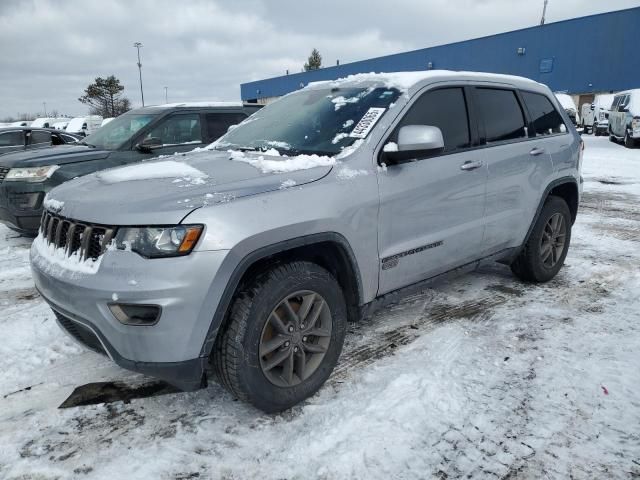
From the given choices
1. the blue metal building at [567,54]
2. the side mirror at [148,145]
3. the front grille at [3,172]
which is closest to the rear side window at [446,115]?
the side mirror at [148,145]

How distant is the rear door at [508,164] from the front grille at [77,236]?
2.63 meters

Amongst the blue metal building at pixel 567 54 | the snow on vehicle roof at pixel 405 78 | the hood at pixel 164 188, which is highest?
the blue metal building at pixel 567 54

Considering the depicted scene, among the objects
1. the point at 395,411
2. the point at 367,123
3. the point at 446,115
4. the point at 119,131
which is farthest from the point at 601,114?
the point at 395,411

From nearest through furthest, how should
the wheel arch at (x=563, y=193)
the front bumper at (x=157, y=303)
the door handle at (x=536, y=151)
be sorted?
the front bumper at (x=157, y=303), the door handle at (x=536, y=151), the wheel arch at (x=563, y=193)

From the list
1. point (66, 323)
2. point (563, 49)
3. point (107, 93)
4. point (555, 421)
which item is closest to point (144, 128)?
point (66, 323)

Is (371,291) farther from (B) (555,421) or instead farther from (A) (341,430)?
(B) (555,421)

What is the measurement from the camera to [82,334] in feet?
8.00

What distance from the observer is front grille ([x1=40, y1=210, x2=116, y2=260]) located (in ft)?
7.37

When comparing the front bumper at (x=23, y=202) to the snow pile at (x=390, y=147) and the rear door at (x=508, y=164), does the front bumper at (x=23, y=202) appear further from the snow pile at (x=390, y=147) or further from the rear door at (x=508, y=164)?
the rear door at (x=508, y=164)

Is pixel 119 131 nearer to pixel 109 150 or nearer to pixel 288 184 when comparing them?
pixel 109 150

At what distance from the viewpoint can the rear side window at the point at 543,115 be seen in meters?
4.20

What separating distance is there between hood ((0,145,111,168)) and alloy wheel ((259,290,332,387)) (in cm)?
452

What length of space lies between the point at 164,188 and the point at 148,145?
4017 millimetres

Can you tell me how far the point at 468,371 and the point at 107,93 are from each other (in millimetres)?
66237
